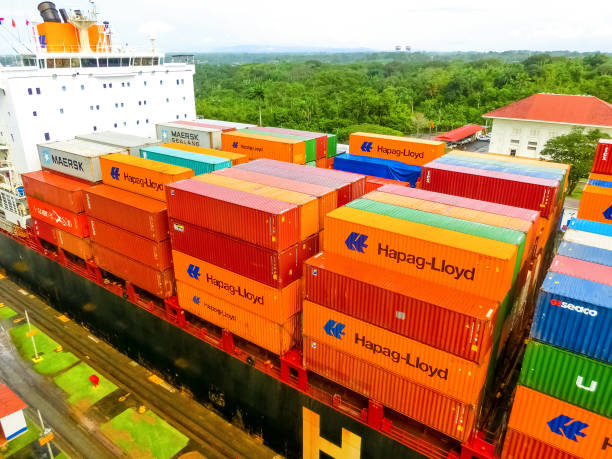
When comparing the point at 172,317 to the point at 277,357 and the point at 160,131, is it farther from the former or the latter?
the point at 160,131

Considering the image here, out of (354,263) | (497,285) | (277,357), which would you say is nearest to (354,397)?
(277,357)

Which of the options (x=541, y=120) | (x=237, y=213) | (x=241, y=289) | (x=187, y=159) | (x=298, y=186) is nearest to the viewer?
(x=237, y=213)

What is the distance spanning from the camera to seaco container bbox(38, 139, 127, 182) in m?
20.8

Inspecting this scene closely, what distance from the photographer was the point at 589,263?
1070cm

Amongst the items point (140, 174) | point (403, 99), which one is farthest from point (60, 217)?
point (403, 99)

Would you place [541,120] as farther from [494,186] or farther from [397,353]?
[397,353]

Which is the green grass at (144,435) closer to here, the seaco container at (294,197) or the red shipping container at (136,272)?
the red shipping container at (136,272)

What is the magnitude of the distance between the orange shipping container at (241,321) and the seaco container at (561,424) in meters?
7.25

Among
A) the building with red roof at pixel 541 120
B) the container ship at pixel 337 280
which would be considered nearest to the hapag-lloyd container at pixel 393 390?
the container ship at pixel 337 280

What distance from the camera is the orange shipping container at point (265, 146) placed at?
23002mm

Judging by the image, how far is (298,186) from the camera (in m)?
15.8

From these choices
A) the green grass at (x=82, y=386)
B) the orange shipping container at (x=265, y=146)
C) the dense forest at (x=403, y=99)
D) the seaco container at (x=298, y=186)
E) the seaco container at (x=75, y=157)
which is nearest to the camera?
the seaco container at (x=298, y=186)

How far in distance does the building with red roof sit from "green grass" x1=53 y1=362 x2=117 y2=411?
45.3 m

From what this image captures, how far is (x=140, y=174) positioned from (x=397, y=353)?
13953 mm
